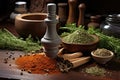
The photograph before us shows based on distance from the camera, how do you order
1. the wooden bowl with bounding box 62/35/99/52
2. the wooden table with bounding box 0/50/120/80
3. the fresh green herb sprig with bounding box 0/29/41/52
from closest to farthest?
the wooden table with bounding box 0/50/120/80
the wooden bowl with bounding box 62/35/99/52
the fresh green herb sprig with bounding box 0/29/41/52

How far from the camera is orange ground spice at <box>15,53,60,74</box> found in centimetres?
98

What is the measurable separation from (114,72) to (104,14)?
2.10 feet

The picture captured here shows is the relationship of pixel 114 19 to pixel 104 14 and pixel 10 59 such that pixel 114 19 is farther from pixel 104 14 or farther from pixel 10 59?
pixel 10 59

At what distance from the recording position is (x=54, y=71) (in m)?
0.98

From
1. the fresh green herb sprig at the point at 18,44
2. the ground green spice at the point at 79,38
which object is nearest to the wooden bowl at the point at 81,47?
the ground green spice at the point at 79,38

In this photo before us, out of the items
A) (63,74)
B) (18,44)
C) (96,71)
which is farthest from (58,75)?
(18,44)

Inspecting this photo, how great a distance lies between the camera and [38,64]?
100 centimetres

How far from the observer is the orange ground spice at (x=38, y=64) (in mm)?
981

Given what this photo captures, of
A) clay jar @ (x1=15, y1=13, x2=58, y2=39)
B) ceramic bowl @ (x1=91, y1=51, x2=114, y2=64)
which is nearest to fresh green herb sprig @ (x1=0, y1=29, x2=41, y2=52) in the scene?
clay jar @ (x1=15, y1=13, x2=58, y2=39)

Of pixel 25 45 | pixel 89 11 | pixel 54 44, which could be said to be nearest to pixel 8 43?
pixel 25 45

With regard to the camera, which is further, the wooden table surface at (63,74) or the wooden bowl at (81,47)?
the wooden bowl at (81,47)

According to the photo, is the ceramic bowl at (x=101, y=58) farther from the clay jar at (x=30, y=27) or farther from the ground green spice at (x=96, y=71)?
the clay jar at (x=30, y=27)

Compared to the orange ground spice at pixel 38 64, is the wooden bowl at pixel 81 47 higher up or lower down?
higher up

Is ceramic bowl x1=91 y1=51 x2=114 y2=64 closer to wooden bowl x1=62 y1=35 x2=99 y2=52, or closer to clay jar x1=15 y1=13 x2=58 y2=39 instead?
wooden bowl x1=62 y1=35 x2=99 y2=52
